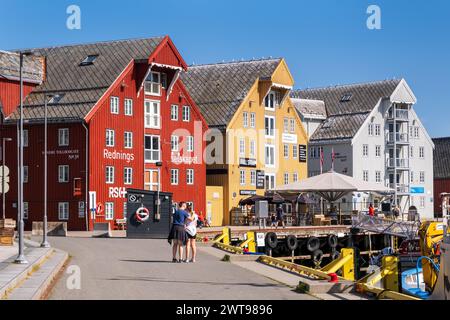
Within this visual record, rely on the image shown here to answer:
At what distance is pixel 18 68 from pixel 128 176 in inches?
466

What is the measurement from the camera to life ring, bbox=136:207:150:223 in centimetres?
4938

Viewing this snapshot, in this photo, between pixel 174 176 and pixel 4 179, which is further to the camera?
pixel 174 176

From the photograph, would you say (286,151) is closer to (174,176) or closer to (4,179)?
(174,176)

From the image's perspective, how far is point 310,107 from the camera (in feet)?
314

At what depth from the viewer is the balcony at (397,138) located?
95062 millimetres

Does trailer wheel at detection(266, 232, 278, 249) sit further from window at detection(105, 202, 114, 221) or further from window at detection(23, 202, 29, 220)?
window at detection(23, 202, 29, 220)

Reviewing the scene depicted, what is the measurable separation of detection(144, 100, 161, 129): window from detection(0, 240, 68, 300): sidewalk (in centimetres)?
3517

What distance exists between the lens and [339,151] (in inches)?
3602

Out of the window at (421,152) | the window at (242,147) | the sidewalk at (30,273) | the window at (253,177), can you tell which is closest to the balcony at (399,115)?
the window at (421,152)

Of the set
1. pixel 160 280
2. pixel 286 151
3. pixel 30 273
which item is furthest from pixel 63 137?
pixel 160 280

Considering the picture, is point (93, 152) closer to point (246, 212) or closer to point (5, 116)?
point (5, 116)

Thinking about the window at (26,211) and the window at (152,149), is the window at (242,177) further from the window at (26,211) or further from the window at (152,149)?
the window at (26,211)

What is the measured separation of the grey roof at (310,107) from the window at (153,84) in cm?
2490
